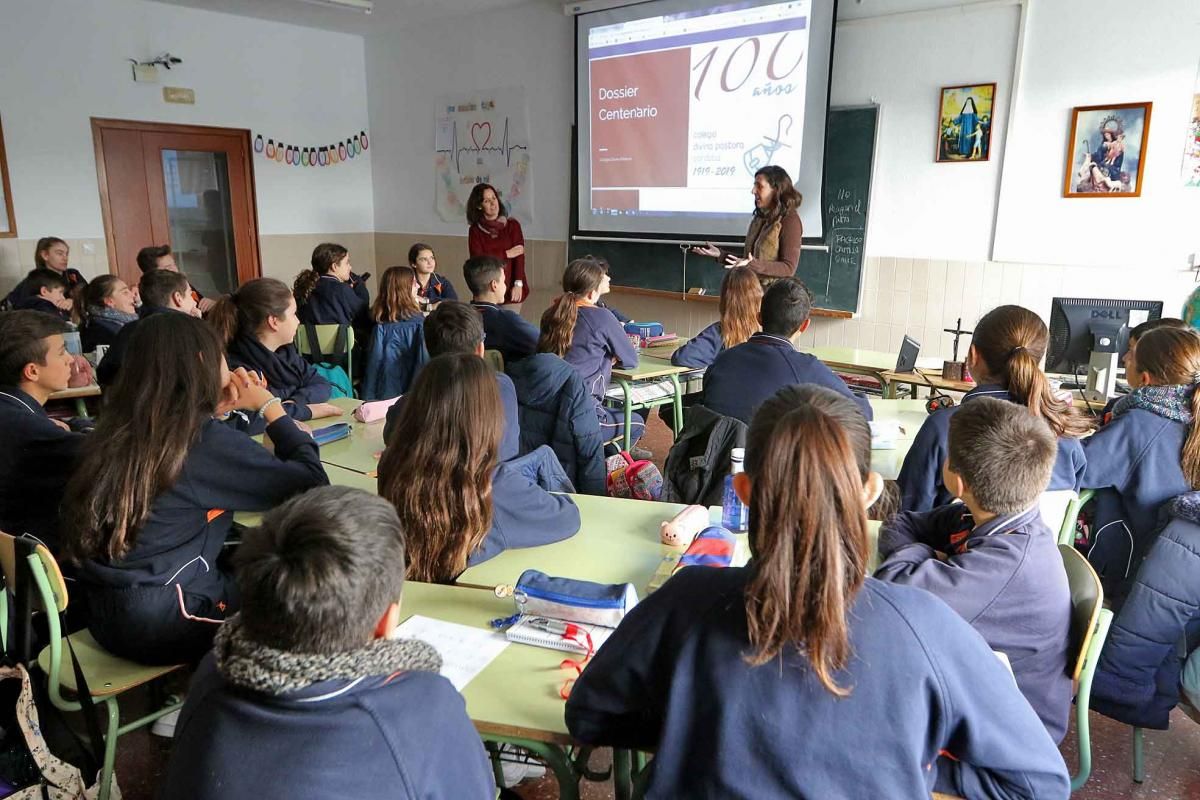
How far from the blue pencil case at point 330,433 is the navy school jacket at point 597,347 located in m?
1.20

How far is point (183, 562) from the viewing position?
6.38ft

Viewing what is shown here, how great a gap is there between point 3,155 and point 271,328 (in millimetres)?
4576

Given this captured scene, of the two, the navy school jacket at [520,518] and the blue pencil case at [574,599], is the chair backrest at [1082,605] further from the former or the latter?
the navy school jacket at [520,518]

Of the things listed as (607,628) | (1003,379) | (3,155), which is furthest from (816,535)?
(3,155)

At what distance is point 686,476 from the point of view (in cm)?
250

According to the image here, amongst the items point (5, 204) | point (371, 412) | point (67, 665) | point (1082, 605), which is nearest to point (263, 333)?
point (371, 412)

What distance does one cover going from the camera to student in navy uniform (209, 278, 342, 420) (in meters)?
3.35

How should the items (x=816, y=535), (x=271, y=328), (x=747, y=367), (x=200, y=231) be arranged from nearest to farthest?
(x=816, y=535)
(x=747, y=367)
(x=271, y=328)
(x=200, y=231)

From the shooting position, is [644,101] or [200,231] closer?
[644,101]

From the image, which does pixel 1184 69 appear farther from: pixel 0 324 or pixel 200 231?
pixel 200 231

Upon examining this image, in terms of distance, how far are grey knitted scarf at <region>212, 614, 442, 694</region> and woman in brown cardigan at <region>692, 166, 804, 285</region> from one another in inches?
161

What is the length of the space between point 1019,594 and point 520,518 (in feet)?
3.35

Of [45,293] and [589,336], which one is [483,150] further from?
[589,336]

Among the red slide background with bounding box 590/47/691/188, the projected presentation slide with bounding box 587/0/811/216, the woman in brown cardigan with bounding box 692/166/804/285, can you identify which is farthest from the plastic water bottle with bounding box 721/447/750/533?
the red slide background with bounding box 590/47/691/188
